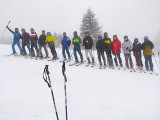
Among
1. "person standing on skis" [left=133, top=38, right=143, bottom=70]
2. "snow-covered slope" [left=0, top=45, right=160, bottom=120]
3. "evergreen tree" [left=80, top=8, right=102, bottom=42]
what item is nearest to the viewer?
"snow-covered slope" [left=0, top=45, right=160, bottom=120]

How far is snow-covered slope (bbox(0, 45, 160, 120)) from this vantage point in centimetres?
619

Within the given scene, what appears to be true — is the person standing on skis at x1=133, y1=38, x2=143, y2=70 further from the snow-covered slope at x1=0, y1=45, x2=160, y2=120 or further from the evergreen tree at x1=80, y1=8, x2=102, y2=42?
the evergreen tree at x1=80, y1=8, x2=102, y2=42

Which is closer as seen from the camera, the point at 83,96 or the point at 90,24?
the point at 83,96

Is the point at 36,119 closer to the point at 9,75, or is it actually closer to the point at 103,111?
the point at 103,111

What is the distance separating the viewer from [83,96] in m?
7.58

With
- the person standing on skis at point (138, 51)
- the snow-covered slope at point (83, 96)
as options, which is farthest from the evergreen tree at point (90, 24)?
the snow-covered slope at point (83, 96)

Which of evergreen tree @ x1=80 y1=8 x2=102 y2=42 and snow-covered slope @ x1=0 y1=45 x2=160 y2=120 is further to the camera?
evergreen tree @ x1=80 y1=8 x2=102 y2=42

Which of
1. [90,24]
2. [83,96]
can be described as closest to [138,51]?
[83,96]

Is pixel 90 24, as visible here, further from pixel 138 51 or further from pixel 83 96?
pixel 83 96

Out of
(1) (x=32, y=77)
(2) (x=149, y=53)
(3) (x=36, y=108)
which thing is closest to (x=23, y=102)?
(3) (x=36, y=108)

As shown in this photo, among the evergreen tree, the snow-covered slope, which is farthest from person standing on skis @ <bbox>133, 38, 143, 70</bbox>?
the evergreen tree

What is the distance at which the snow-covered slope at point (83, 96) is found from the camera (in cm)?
619

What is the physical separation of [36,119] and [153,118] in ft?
12.0

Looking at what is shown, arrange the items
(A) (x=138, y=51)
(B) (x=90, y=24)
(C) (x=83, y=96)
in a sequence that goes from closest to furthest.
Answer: (C) (x=83, y=96), (A) (x=138, y=51), (B) (x=90, y=24)
